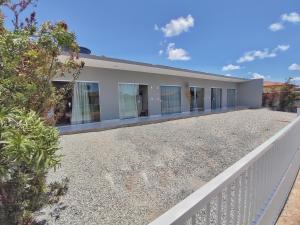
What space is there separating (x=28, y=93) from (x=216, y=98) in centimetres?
2350

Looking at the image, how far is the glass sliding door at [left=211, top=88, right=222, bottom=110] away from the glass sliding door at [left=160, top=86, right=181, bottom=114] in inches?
242

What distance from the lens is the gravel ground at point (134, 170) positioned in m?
4.34

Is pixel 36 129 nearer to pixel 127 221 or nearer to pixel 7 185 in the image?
pixel 7 185

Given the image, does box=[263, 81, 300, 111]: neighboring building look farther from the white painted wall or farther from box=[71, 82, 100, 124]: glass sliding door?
box=[71, 82, 100, 124]: glass sliding door

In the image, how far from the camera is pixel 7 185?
8.22ft

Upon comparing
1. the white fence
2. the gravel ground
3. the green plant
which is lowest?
the gravel ground

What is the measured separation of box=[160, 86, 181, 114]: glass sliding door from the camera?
17327 millimetres

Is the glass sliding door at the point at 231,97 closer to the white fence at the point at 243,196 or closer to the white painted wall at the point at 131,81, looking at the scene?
the white painted wall at the point at 131,81

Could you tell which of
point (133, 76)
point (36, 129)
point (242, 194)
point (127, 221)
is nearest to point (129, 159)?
point (127, 221)

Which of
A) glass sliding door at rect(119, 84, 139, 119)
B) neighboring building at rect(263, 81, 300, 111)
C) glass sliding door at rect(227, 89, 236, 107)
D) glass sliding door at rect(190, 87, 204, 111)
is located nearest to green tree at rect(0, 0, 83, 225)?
glass sliding door at rect(119, 84, 139, 119)

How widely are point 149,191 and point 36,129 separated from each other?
4.14 metres

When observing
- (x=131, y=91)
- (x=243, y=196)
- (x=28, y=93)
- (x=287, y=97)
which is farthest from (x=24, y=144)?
(x=287, y=97)

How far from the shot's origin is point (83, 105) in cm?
1208

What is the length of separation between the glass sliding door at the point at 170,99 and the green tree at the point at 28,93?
46.1 feet
